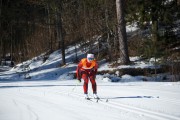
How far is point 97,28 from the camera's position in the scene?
28969 millimetres

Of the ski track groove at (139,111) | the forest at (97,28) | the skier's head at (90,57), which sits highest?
the forest at (97,28)

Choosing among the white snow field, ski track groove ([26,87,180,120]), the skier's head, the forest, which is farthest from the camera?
the forest

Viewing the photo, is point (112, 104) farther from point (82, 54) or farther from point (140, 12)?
point (82, 54)

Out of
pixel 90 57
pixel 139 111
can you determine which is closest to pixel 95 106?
pixel 139 111

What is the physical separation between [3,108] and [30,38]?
1158 inches

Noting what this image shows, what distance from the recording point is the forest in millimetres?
21875

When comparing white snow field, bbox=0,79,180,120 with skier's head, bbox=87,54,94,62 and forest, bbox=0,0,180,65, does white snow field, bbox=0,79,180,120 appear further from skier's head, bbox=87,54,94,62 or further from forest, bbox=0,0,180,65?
forest, bbox=0,0,180,65

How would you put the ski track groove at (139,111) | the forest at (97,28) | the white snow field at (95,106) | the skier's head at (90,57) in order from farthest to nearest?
the forest at (97,28), the skier's head at (90,57), the white snow field at (95,106), the ski track groove at (139,111)

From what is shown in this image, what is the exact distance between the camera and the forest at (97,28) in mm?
21875

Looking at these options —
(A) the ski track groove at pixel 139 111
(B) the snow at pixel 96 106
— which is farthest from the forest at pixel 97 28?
(A) the ski track groove at pixel 139 111

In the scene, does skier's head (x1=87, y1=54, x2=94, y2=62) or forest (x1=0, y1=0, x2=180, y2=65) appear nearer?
skier's head (x1=87, y1=54, x2=94, y2=62)

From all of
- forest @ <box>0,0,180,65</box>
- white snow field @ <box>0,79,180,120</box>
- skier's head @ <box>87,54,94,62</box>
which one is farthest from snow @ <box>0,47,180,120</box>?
forest @ <box>0,0,180,65</box>

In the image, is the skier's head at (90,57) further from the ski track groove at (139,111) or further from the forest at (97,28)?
the forest at (97,28)

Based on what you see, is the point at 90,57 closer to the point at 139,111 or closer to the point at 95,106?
the point at 95,106
